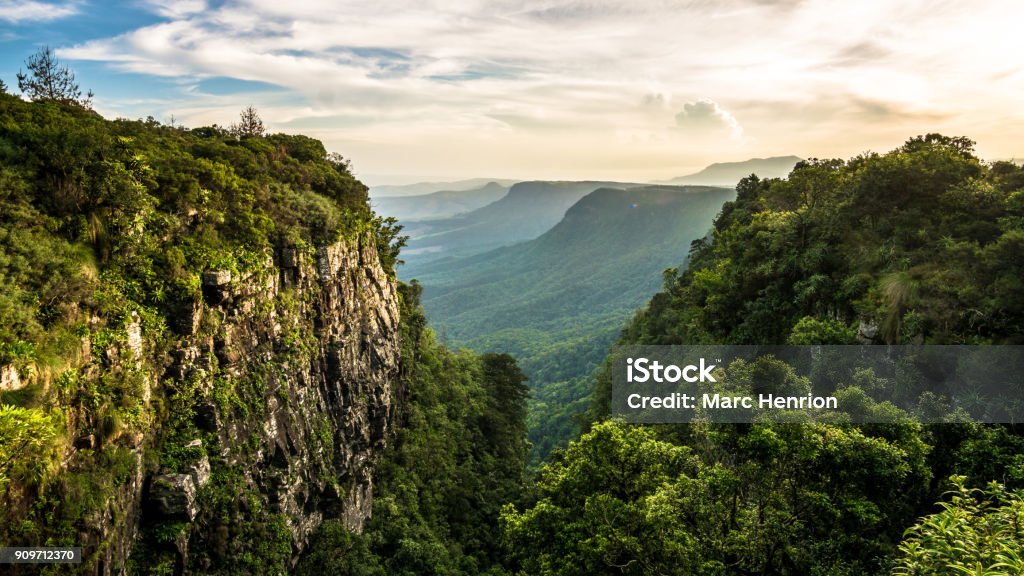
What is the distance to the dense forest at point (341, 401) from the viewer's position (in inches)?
367

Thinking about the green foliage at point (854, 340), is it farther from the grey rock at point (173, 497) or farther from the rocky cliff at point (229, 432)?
the grey rock at point (173, 497)

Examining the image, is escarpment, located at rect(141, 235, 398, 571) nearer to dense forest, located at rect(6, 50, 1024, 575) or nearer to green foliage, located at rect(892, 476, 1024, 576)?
dense forest, located at rect(6, 50, 1024, 575)

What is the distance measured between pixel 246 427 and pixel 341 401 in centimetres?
713

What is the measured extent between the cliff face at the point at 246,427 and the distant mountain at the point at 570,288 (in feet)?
120

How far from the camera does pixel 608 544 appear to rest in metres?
11.7

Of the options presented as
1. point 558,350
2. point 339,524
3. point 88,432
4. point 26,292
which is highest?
point 26,292

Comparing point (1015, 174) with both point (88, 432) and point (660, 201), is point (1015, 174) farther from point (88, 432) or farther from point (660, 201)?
point (660, 201)

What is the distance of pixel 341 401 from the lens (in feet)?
72.7

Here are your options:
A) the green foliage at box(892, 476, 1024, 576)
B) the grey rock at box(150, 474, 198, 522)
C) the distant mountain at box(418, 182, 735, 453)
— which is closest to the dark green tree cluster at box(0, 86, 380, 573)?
the grey rock at box(150, 474, 198, 522)

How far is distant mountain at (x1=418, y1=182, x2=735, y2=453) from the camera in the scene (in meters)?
83.2

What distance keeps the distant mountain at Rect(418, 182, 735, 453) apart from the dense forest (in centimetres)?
3867

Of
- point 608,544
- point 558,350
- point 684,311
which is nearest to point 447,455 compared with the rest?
point 684,311

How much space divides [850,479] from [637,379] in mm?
16864

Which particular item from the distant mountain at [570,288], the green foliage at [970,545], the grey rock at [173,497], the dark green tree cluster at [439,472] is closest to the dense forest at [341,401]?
the green foliage at [970,545]
